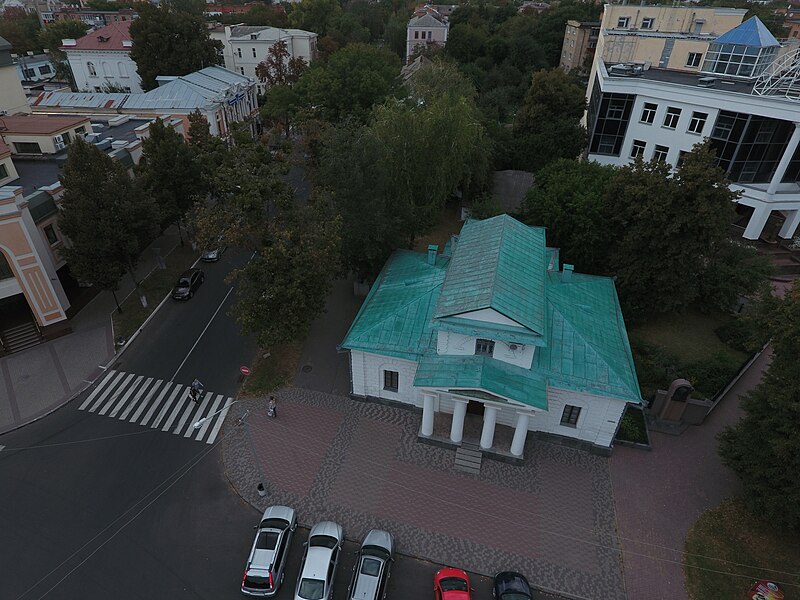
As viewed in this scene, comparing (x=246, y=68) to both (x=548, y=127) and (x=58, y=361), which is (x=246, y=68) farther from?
(x=58, y=361)

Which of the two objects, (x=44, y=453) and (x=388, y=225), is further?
(x=388, y=225)

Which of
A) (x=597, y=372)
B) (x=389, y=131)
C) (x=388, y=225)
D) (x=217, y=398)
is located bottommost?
(x=217, y=398)

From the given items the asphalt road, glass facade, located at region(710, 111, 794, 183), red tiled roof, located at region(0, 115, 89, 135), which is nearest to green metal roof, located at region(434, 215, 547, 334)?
the asphalt road

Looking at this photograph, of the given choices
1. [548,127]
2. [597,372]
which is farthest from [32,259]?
[548,127]

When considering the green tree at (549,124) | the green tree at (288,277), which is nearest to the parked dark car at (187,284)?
the green tree at (288,277)

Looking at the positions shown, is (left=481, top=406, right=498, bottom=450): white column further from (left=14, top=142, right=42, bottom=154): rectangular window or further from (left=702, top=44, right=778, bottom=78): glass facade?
(left=702, top=44, right=778, bottom=78): glass facade

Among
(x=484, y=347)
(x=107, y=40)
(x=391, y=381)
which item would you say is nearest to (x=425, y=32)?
(x=107, y=40)
